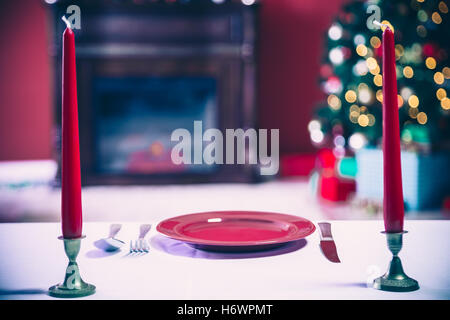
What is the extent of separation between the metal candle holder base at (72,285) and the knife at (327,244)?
261 mm

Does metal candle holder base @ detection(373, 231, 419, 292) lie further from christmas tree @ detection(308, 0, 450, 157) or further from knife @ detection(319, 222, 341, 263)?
christmas tree @ detection(308, 0, 450, 157)

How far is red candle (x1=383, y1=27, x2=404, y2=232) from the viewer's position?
18.1 inches

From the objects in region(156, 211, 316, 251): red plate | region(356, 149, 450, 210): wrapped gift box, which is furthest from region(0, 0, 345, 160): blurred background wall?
region(156, 211, 316, 251): red plate

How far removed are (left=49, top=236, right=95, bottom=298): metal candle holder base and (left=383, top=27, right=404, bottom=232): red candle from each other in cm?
28

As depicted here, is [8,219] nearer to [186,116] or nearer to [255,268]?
[186,116]

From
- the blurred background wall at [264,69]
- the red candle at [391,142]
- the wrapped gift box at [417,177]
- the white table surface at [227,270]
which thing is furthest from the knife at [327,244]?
the blurred background wall at [264,69]

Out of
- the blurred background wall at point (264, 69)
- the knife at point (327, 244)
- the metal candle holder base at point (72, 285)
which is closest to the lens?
the metal candle holder base at point (72, 285)

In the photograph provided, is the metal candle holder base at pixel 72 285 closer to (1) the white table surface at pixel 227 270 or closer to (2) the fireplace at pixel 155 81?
(1) the white table surface at pixel 227 270

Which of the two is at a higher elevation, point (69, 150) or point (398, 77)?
point (398, 77)

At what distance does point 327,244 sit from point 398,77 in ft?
7.91

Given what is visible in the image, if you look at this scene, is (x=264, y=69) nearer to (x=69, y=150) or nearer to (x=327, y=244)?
(x=327, y=244)

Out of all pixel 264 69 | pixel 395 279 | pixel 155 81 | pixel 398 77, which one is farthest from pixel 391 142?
pixel 264 69

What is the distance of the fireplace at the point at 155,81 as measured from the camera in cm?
355

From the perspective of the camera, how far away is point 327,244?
61cm
